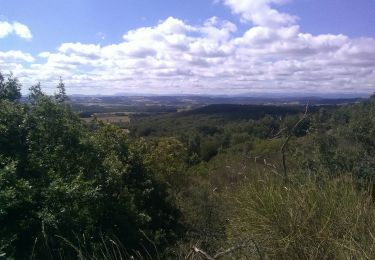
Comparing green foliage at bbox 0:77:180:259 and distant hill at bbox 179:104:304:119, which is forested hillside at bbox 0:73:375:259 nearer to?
green foliage at bbox 0:77:180:259

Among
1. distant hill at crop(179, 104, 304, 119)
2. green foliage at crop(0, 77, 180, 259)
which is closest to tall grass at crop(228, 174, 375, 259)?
green foliage at crop(0, 77, 180, 259)

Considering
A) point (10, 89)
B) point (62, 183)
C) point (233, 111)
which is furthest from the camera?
point (233, 111)

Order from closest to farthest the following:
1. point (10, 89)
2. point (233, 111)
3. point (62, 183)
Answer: point (62, 183) < point (10, 89) < point (233, 111)

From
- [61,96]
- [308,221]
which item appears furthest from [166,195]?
[308,221]

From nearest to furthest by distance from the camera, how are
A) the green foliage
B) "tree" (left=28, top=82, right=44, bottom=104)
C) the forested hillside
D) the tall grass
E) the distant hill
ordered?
1. the tall grass
2. the forested hillside
3. the green foliage
4. "tree" (left=28, top=82, right=44, bottom=104)
5. the distant hill

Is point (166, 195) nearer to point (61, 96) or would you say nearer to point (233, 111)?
point (61, 96)

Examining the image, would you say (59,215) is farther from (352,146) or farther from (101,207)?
(352,146)

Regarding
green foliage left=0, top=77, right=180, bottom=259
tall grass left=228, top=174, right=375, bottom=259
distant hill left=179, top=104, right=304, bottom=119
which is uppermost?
tall grass left=228, top=174, right=375, bottom=259

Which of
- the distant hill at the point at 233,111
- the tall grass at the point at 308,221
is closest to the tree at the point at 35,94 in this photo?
the tall grass at the point at 308,221

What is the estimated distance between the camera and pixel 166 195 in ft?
56.8

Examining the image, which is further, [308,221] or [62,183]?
[62,183]

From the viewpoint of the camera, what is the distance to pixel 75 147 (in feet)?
41.7

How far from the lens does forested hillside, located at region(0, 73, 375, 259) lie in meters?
2.99

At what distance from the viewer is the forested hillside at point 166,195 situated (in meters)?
2.99
